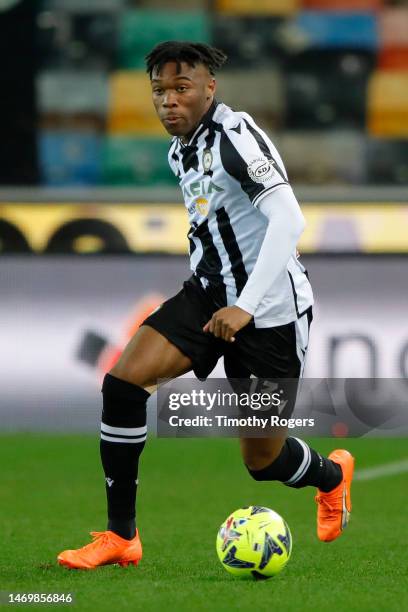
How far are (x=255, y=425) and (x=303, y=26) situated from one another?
277 inches

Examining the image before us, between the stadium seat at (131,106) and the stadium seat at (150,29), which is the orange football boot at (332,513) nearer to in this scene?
the stadium seat at (131,106)

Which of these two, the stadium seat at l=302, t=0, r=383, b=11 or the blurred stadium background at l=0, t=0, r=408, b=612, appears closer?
the blurred stadium background at l=0, t=0, r=408, b=612

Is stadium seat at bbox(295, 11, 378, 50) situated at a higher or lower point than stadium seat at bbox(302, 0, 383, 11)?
lower

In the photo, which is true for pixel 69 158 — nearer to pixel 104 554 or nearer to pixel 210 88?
pixel 210 88

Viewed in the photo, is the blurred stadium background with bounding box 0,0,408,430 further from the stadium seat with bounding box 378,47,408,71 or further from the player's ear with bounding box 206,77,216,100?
the player's ear with bounding box 206,77,216,100

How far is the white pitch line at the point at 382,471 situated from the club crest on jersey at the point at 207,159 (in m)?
3.41

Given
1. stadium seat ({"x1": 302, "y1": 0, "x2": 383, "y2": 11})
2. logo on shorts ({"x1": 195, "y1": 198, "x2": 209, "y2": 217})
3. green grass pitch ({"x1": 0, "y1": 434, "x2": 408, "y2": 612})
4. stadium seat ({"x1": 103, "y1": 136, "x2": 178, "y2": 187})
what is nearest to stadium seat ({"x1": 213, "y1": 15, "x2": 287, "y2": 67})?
stadium seat ({"x1": 302, "y1": 0, "x2": 383, "y2": 11})

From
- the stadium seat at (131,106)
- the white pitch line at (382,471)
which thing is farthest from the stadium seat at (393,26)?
the white pitch line at (382,471)

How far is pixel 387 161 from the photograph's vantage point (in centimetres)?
1101

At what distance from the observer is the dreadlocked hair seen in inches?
184

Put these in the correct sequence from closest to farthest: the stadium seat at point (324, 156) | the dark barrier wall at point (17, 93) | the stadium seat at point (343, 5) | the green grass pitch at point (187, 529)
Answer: the green grass pitch at point (187, 529)
the dark barrier wall at point (17, 93)
the stadium seat at point (324, 156)
the stadium seat at point (343, 5)

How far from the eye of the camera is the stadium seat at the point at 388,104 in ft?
36.5

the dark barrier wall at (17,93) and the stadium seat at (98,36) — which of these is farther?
the stadium seat at (98,36)

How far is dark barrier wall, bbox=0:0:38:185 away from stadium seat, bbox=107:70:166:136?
2.13 feet
